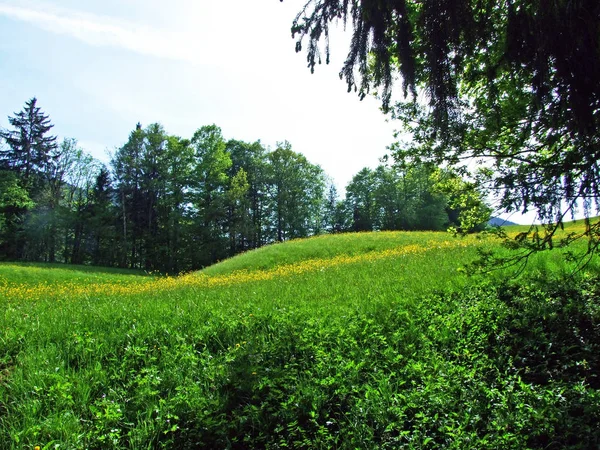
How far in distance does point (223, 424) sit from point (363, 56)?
3808 millimetres

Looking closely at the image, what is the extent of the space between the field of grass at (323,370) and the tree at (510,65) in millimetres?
1632

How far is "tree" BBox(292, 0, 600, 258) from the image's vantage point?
2.65 metres

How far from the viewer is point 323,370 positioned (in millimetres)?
3744

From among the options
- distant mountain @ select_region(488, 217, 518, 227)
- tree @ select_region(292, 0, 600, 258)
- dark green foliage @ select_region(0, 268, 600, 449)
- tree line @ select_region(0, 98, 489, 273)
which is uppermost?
tree line @ select_region(0, 98, 489, 273)

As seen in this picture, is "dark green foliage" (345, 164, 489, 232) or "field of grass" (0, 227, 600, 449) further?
"dark green foliage" (345, 164, 489, 232)

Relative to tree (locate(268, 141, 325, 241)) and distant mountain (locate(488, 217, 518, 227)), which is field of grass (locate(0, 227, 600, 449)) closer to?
distant mountain (locate(488, 217, 518, 227))

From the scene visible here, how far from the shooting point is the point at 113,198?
138 ft

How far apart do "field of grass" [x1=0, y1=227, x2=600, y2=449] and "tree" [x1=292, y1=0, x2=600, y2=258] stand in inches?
64.2

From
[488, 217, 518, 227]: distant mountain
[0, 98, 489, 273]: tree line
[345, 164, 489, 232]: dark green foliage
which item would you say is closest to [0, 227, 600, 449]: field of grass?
[488, 217, 518, 227]: distant mountain

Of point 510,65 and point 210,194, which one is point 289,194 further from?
point 510,65

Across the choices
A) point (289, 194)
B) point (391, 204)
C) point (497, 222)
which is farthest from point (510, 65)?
point (391, 204)

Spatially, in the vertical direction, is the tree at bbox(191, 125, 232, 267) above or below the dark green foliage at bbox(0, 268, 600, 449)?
above

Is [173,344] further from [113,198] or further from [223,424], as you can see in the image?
[113,198]

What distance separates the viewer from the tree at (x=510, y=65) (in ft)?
8.71
